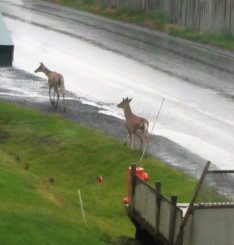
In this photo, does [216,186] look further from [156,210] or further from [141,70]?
[141,70]

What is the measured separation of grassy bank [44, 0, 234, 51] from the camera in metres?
36.3

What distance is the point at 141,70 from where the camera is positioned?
30.8m

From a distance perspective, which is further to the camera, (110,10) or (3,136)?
(110,10)

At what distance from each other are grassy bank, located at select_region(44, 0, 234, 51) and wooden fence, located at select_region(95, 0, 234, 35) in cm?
26

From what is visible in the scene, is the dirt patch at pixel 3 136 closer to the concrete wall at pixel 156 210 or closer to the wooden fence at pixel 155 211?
the wooden fence at pixel 155 211

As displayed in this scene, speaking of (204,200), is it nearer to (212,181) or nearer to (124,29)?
(212,181)

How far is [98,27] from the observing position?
40.0m

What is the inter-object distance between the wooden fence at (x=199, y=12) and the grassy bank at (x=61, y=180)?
14548 millimetres

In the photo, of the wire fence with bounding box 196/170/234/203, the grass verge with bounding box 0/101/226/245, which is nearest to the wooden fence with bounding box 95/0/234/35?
the grass verge with bounding box 0/101/226/245

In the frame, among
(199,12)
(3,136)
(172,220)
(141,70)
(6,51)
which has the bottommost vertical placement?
(3,136)

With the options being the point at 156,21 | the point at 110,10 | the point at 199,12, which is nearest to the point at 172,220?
the point at 199,12

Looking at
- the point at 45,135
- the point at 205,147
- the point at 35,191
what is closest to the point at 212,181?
the point at 35,191

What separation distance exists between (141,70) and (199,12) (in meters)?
8.11

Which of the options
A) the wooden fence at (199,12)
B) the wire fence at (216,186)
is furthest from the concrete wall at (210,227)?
the wooden fence at (199,12)
